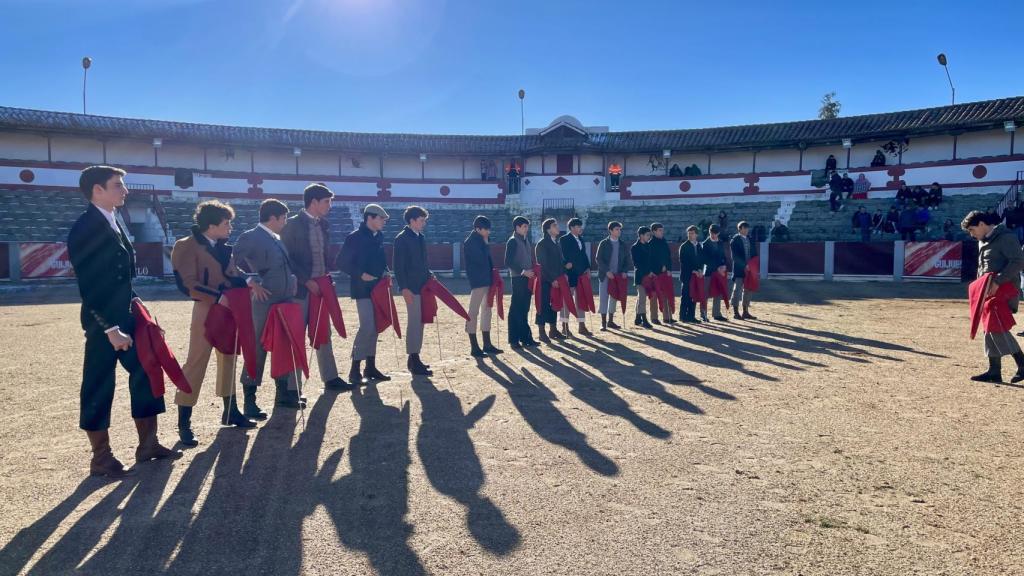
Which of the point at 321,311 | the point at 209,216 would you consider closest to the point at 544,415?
the point at 321,311

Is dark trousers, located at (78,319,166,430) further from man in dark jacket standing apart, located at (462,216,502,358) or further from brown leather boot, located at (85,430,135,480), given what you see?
man in dark jacket standing apart, located at (462,216,502,358)

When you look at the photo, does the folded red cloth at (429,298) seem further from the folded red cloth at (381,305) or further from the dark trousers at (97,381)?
the dark trousers at (97,381)

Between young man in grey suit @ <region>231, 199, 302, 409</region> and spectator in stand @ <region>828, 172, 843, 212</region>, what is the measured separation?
24.7 m

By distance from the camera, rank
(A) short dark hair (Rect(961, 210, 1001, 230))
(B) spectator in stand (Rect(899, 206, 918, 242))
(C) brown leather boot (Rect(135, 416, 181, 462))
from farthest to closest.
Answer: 1. (B) spectator in stand (Rect(899, 206, 918, 242))
2. (A) short dark hair (Rect(961, 210, 1001, 230))
3. (C) brown leather boot (Rect(135, 416, 181, 462))

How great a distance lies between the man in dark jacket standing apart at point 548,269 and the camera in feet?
29.5

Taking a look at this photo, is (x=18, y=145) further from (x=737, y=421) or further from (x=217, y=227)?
(x=737, y=421)

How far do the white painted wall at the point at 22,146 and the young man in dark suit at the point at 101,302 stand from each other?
1039 inches

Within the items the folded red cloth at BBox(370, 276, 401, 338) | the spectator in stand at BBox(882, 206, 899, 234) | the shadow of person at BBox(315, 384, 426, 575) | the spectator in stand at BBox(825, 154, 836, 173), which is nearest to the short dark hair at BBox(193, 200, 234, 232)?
the shadow of person at BBox(315, 384, 426, 575)

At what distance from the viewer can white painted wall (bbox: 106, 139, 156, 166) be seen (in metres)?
26.0

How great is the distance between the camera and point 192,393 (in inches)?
173

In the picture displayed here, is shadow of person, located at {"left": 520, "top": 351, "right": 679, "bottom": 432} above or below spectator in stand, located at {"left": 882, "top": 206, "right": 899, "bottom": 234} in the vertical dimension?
below

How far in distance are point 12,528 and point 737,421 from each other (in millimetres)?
4414

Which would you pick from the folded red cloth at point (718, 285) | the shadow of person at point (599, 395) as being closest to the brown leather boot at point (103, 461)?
the shadow of person at point (599, 395)

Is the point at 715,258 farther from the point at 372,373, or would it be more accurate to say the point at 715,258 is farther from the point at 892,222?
the point at 892,222
